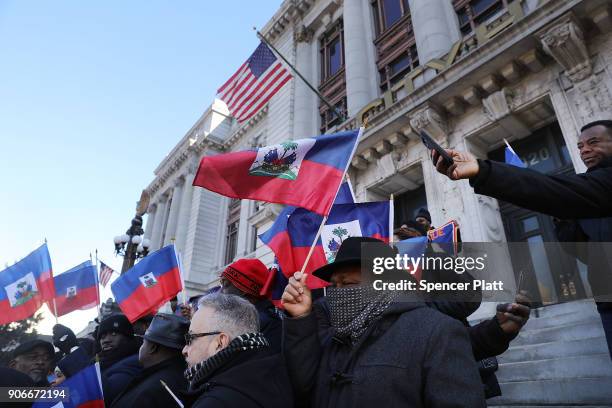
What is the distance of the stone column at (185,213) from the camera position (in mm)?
27653

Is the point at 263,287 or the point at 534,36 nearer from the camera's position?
the point at 263,287

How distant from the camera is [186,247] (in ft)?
86.8

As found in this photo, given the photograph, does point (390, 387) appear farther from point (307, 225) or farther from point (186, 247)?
point (186, 247)

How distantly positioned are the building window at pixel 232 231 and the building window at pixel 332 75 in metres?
10.7

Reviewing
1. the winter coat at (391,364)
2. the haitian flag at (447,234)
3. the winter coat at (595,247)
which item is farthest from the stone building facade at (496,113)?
the winter coat at (391,364)

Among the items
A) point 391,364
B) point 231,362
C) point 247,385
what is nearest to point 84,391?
point 231,362

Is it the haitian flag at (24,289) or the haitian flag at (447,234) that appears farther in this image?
the haitian flag at (24,289)

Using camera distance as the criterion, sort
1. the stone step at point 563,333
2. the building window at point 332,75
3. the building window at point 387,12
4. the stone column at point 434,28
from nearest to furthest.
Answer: the stone step at point 563,333 → the stone column at point 434,28 → the building window at point 387,12 → the building window at point 332,75

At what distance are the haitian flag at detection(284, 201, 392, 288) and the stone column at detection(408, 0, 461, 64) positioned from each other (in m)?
8.26

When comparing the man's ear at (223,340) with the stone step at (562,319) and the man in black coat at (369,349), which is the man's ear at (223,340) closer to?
the man in black coat at (369,349)

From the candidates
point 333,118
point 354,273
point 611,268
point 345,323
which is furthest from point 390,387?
point 333,118

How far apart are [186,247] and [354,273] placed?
2610 centimetres
